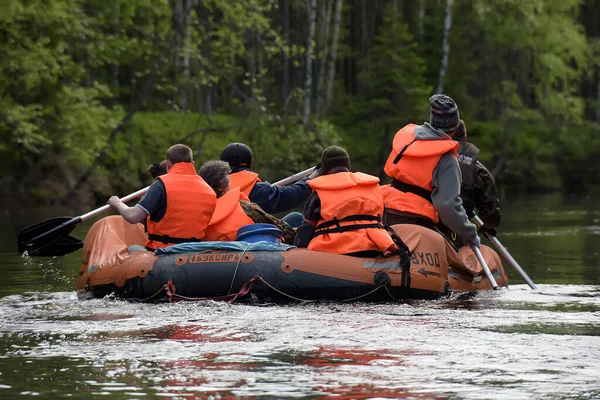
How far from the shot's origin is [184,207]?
9695 millimetres

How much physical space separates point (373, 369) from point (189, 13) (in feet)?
66.1

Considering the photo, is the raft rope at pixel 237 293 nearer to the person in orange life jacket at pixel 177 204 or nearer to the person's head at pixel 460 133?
the person in orange life jacket at pixel 177 204

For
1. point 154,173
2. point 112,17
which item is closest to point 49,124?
point 112,17

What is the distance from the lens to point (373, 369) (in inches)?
247

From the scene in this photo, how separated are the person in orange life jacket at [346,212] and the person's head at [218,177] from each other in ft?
3.08

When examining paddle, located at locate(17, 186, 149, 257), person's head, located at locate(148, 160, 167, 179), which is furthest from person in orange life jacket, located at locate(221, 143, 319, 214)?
paddle, located at locate(17, 186, 149, 257)

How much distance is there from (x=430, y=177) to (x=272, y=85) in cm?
2874

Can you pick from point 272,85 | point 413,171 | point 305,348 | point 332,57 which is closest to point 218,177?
point 413,171

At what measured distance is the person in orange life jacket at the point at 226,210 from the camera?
10.1 meters

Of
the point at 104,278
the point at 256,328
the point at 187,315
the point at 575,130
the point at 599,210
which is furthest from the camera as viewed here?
the point at 575,130

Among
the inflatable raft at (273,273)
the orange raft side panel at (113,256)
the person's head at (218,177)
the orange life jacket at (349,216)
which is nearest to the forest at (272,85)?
the orange raft side panel at (113,256)

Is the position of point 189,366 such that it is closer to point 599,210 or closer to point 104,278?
point 104,278

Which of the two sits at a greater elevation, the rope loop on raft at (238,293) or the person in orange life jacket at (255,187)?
the person in orange life jacket at (255,187)

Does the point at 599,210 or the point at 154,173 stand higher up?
the point at 154,173
